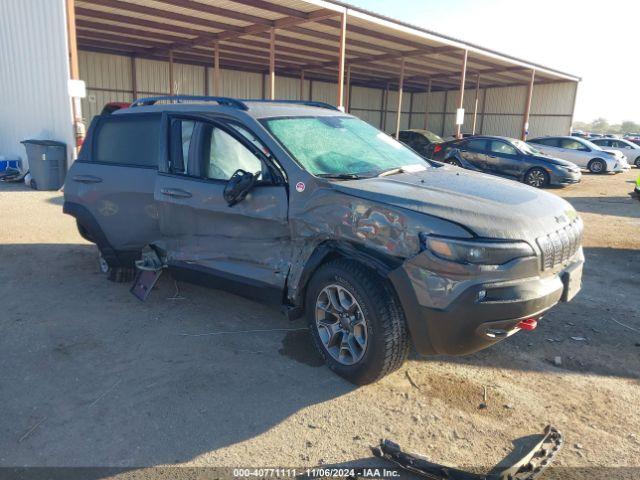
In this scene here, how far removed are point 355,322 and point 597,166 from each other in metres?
19.0

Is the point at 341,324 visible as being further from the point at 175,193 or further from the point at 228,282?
the point at 175,193

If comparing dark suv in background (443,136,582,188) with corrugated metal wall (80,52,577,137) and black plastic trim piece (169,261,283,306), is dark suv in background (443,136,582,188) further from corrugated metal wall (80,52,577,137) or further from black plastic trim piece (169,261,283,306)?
black plastic trim piece (169,261,283,306)

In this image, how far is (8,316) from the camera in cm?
434

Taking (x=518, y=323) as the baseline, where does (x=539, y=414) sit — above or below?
below

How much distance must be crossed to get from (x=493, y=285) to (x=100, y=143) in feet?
13.3

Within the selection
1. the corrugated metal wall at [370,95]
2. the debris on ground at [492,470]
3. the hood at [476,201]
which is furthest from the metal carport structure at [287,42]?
the debris on ground at [492,470]

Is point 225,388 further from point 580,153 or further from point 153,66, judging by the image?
point 153,66

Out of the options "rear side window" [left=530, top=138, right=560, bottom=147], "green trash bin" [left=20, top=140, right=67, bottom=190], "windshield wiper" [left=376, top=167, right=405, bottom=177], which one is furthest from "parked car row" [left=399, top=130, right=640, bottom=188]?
"windshield wiper" [left=376, top=167, right=405, bottom=177]

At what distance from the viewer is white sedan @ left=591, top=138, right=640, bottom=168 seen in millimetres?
22853

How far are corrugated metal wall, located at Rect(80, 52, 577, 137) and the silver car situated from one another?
963 cm

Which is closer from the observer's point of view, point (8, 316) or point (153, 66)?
point (8, 316)

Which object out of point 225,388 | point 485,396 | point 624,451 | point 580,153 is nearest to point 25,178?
point 225,388


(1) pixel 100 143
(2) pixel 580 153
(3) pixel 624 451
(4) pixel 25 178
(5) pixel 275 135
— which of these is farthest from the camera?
(2) pixel 580 153

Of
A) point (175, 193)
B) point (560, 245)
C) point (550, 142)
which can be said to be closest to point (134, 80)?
point (550, 142)
